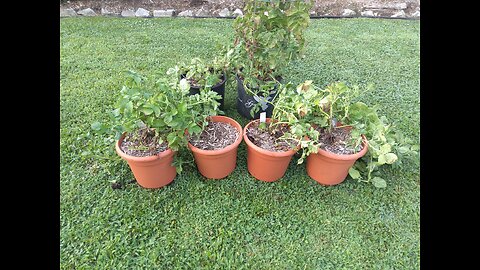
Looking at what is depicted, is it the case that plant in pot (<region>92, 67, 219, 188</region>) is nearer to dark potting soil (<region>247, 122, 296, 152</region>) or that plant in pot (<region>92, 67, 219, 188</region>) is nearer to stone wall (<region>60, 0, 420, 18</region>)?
dark potting soil (<region>247, 122, 296, 152</region>)

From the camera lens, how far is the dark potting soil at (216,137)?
1725 mm

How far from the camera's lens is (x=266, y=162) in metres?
1.73

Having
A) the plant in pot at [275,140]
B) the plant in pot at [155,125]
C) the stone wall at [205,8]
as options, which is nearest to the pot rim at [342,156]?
the plant in pot at [275,140]

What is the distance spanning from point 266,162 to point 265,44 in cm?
71

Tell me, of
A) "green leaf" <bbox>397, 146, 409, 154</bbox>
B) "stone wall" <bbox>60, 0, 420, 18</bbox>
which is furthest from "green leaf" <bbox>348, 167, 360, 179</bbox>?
"stone wall" <bbox>60, 0, 420, 18</bbox>

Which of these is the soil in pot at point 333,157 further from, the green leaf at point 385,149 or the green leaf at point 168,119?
the green leaf at point 168,119

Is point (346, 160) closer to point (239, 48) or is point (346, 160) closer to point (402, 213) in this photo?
point (402, 213)

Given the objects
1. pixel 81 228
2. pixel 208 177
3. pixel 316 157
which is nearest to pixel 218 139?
pixel 208 177

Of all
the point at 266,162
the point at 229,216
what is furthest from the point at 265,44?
the point at 229,216

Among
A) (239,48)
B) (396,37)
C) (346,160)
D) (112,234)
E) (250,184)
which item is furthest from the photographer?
(396,37)

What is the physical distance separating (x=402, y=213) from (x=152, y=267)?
4.48 feet

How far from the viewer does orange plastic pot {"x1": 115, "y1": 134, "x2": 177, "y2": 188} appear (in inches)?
62.8

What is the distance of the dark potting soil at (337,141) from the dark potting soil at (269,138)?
0.21 metres

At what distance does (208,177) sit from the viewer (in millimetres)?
1848
